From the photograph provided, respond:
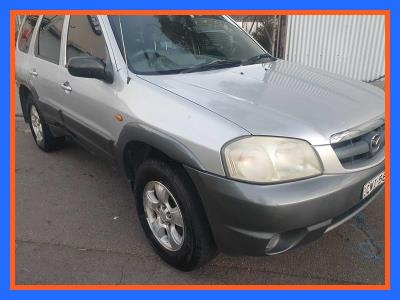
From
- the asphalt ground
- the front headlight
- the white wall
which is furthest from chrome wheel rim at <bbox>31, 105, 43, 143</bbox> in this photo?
the white wall

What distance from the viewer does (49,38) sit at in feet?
12.6

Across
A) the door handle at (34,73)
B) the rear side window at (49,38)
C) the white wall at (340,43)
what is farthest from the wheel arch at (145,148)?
the white wall at (340,43)

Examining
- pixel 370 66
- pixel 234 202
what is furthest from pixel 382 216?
pixel 370 66

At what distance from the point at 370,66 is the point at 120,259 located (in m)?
7.62

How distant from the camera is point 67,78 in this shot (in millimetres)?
3383

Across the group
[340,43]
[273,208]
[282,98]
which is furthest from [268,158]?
[340,43]

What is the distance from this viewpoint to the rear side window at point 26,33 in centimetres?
439

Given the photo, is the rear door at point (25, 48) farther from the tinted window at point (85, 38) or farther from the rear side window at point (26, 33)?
the tinted window at point (85, 38)

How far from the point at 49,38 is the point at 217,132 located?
270 centimetres

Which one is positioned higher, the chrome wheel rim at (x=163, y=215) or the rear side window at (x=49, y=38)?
the rear side window at (x=49, y=38)

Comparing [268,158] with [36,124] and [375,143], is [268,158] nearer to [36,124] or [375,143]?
[375,143]

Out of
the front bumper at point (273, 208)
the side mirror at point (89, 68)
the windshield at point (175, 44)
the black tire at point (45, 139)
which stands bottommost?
the black tire at point (45, 139)

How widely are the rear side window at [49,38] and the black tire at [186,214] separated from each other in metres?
1.90

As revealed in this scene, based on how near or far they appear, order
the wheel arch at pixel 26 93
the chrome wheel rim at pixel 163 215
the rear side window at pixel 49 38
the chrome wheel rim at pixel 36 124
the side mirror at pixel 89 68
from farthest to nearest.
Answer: the chrome wheel rim at pixel 36 124 < the wheel arch at pixel 26 93 < the rear side window at pixel 49 38 < the side mirror at pixel 89 68 < the chrome wheel rim at pixel 163 215
